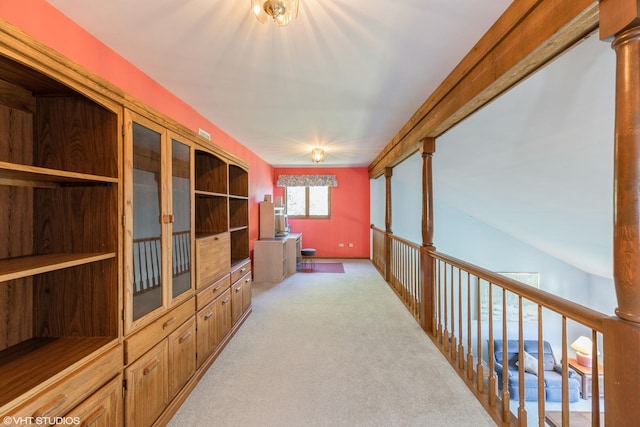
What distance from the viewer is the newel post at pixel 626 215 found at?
3.03 ft

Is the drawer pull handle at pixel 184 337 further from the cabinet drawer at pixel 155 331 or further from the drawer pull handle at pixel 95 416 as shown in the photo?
the drawer pull handle at pixel 95 416

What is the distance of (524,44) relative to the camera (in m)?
1.37

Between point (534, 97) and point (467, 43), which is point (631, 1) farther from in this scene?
point (534, 97)

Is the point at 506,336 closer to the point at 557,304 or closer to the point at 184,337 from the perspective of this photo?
the point at 557,304

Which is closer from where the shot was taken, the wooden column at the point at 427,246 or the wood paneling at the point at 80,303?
the wood paneling at the point at 80,303

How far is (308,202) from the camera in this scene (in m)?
7.15

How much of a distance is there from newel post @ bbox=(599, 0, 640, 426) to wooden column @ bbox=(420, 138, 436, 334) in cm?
190

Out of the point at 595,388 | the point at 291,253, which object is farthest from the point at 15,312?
the point at 291,253

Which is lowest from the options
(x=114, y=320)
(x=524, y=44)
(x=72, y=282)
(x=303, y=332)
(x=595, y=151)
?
(x=303, y=332)

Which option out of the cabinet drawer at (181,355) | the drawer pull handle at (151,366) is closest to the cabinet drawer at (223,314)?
the cabinet drawer at (181,355)

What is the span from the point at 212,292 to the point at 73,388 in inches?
50.8

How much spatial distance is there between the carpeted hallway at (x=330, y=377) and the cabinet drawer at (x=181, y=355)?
0.53 ft

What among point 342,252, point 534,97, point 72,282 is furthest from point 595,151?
point 342,252

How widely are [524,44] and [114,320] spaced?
2476 mm
